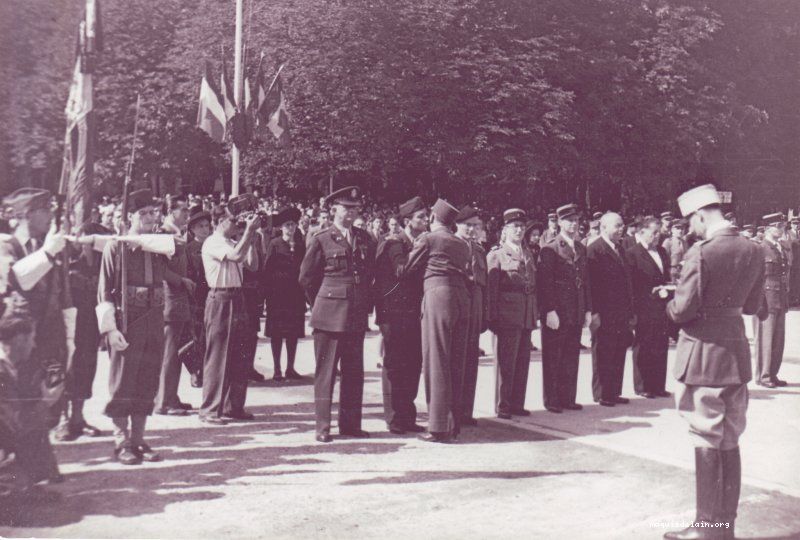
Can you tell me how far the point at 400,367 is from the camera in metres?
8.45

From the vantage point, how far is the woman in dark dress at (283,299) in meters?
11.2

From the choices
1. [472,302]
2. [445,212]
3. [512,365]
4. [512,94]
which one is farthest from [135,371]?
[512,94]

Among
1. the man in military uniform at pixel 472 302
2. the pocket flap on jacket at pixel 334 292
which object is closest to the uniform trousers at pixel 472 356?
the man in military uniform at pixel 472 302

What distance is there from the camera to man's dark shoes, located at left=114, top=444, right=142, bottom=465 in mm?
6820

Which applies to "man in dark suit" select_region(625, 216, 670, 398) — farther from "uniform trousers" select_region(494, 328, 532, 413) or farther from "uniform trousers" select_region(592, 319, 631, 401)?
"uniform trousers" select_region(494, 328, 532, 413)

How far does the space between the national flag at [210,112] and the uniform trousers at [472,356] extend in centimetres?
712

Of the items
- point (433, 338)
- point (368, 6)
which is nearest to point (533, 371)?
point (433, 338)

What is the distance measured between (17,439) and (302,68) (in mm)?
18688

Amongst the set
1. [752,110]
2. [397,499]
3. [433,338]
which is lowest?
[397,499]

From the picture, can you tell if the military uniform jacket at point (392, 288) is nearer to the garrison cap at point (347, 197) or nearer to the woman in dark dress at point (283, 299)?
the garrison cap at point (347, 197)

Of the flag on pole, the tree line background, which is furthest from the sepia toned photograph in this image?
the tree line background

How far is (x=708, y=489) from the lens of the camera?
5.56 metres

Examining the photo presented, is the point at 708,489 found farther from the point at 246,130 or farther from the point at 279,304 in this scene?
the point at 246,130

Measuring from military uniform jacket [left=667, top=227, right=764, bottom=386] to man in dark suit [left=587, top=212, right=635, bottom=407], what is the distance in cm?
404
